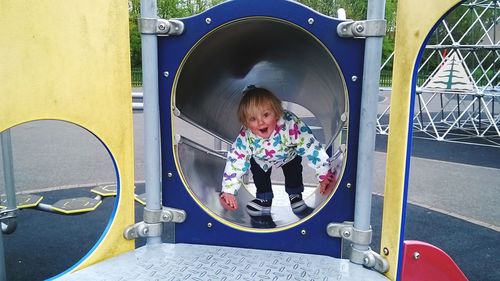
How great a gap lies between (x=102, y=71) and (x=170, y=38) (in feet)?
0.83

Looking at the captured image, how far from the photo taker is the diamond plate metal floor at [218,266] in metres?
1.33

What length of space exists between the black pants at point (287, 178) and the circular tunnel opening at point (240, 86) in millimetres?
92

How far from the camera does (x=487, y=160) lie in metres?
4.80

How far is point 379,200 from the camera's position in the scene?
3.26 m

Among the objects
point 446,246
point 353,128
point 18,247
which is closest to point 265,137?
point 353,128

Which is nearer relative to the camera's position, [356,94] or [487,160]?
[356,94]

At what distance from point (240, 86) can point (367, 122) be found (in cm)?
105

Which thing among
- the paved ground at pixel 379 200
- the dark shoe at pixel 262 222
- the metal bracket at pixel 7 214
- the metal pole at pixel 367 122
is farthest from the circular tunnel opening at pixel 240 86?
the metal bracket at pixel 7 214

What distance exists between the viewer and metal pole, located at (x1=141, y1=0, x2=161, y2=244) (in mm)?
1453

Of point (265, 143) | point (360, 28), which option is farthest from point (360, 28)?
point (265, 143)

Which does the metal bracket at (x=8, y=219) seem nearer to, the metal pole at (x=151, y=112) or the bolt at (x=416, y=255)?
the metal pole at (x=151, y=112)

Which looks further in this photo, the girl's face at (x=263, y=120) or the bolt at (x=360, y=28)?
the girl's face at (x=263, y=120)

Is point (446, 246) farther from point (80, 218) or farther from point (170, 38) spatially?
point (80, 218)

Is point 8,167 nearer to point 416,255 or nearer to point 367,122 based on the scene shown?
point 367,122
